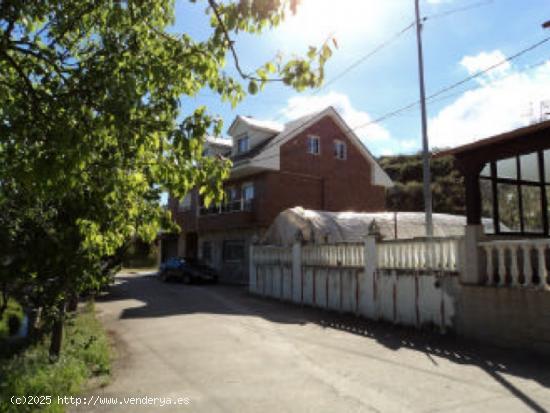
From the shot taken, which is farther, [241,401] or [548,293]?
[548,293]

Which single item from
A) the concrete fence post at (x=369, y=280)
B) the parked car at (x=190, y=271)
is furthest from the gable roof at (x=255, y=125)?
the concrete fence post at (x=369, y=280)

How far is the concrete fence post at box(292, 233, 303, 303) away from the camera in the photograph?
1733 cm

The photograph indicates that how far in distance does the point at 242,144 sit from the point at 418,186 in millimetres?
19292

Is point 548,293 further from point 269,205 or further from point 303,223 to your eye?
point 269,205

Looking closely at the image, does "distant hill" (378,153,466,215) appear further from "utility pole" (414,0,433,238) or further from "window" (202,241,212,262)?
"utility pole" (414,0,433,238)

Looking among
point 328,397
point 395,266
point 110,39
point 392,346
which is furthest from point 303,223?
point 110,39

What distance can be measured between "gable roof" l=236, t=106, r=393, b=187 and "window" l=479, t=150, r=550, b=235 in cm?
1365

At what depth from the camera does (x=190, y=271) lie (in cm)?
2755

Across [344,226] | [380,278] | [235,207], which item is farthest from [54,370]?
[235,207]

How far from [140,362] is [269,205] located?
19.1 meters

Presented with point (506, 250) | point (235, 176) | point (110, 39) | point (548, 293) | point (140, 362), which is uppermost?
point (235, 176)

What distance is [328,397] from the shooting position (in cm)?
662

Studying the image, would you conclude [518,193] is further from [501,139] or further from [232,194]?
[232,194]

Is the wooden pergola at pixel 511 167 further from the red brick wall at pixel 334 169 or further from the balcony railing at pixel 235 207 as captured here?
the balcony railing at pixel 235 207
